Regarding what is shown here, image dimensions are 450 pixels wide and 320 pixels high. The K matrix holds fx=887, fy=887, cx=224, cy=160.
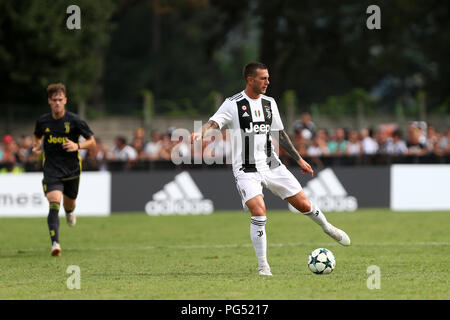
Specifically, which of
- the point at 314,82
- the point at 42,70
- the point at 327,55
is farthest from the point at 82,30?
the point at 314,82

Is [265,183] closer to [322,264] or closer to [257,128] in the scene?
[257,128]

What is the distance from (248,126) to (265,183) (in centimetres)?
72

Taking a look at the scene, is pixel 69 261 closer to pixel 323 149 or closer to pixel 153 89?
pixel 323 149

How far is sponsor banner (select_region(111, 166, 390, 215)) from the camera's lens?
2177 centimetres

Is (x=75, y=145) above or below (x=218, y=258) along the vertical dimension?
above

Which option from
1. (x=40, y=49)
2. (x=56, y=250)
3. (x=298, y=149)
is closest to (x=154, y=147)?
(x=298, y=149)

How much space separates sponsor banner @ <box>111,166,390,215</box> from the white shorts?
11170 mm

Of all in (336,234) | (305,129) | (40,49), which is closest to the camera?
(336,234)

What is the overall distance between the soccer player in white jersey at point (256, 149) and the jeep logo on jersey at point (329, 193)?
11238 millimetres

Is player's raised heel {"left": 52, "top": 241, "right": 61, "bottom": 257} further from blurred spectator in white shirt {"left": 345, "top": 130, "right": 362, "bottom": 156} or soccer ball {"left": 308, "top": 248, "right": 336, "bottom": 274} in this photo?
blurred spectator in white shirt {"left": 345, "top": 130, "right": 362, "bottom": 156}

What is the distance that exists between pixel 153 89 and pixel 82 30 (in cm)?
2482

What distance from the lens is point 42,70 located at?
32.2 metres

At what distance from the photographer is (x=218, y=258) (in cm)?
1243

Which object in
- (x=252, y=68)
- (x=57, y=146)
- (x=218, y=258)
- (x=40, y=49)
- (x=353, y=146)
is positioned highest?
(x=40, y=49)
